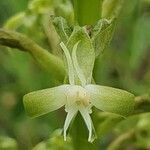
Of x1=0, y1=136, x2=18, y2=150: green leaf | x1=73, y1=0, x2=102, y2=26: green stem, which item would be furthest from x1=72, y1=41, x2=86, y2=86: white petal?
x1=0, y1=136, x2=18, y2=150: green leaf

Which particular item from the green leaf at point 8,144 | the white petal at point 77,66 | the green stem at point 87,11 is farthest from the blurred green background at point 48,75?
the white petal at point 77,66

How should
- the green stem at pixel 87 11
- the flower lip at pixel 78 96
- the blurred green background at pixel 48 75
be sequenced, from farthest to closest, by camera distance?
1. the blurred green background at pixel 48 75
2. the green stem at pixel 87 11
3. the flower lip at pixel 78 96

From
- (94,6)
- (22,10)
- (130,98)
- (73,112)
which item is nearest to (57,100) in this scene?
(73,112)

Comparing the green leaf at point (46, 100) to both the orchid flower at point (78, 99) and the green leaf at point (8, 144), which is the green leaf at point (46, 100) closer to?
the orchid flower at point (78, 99)

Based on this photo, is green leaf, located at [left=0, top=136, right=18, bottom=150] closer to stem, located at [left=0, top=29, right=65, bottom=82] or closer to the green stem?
stem, located at [left=0, top=29, right=65, bottom=82]

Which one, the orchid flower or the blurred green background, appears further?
the blurred green background

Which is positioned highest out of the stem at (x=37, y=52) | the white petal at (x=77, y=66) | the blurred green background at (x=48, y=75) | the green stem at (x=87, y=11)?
the green stem at (x=87, y=11)
